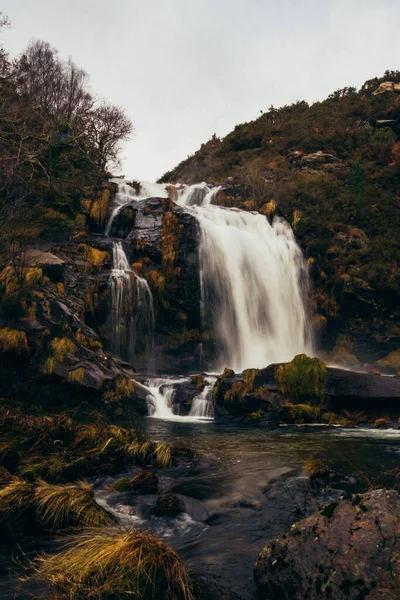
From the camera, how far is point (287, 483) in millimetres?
7996

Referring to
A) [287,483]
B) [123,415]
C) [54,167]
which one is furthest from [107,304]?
[287,483]

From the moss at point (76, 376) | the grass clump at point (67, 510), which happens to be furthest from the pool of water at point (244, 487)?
the moss at point (76, 376)

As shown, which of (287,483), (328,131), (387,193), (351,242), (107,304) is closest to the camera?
(287,483)

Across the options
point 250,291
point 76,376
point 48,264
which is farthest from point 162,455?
point 250,291

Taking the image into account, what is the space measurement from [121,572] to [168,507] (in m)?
3.05

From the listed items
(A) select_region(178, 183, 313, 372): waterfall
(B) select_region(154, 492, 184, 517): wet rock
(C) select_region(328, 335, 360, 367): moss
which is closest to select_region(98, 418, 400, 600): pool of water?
(B) select_region(154, 492, 184, 517): wet rock

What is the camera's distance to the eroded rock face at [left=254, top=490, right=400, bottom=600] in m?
3.55

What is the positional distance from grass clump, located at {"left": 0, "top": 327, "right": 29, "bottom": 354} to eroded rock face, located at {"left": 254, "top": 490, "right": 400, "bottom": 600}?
1143 cm

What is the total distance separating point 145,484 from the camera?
7.67 metres

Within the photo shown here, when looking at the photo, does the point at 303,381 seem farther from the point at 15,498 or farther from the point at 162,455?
the point at 15,498

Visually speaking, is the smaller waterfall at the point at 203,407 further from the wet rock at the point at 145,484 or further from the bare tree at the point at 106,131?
the bare tree at the point at 106,131

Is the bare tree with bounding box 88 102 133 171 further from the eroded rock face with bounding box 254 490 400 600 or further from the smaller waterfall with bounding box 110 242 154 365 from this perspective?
the eroded rock face with bounding box 254 490 400 600

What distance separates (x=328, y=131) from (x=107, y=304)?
3716 centimetres

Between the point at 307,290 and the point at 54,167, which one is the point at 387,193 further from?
the point at 54,167
